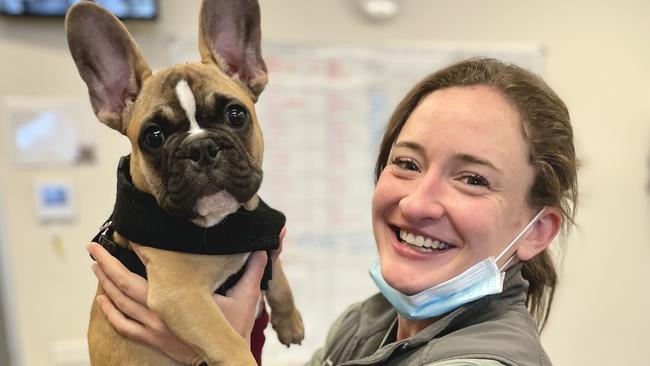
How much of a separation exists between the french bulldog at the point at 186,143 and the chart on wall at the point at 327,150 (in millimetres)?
1098

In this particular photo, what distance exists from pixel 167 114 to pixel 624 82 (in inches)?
104

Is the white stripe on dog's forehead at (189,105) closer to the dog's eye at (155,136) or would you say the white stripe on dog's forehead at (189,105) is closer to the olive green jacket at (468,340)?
the dog's eye at (155,136)

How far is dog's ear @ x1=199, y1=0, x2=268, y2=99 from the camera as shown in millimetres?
1136

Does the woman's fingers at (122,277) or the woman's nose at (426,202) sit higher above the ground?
the woman's nose at (426,202)

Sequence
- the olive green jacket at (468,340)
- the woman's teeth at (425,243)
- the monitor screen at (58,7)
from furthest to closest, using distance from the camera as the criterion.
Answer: the monitor screen at (58,7)
the woman's teeth at (425,243)
the olive green jacket at (468,340)

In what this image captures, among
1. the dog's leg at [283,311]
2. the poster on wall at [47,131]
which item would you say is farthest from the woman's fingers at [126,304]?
the poster on wall at [47,131]

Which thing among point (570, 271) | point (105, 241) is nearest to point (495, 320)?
point (105, 241)

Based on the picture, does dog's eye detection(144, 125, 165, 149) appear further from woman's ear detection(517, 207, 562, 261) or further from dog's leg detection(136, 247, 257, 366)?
woman's ear detection(517, 207, 562, 261)

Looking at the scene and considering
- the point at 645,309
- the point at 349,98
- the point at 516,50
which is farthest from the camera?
the point at 645,309

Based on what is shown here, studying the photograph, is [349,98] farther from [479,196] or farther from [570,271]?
[570,271]

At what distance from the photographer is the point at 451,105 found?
111 centimetres

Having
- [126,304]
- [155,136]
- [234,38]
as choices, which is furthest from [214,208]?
[234,38]

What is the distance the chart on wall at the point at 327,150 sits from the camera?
7.54 ft

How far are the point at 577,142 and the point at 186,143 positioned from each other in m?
2.44
